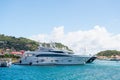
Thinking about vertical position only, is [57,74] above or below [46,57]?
below

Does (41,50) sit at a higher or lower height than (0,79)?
higher

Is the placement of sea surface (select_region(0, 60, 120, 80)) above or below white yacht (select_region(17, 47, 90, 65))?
below

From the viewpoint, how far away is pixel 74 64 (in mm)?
110750

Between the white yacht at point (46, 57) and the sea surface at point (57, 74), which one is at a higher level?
the white yacht at point (46, 57)

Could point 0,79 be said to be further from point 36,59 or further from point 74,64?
point 74,64

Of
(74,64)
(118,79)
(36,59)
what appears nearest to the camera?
(118,79)

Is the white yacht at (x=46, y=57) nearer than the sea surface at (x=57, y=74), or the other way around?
the sea surface at (x=57, y=74)

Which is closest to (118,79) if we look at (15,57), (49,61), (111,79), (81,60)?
(111,79)

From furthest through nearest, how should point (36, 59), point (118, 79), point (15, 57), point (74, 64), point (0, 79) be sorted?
point (15, 57)
point (74, 64)
point (36, 59)
point (118, 79)
point (0, 79)

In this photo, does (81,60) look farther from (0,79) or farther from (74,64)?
(0,79)

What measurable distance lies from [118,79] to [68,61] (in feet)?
176

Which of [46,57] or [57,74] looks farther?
[46,57]

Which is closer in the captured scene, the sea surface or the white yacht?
the sea surface

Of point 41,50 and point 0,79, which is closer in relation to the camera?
point 0,79
